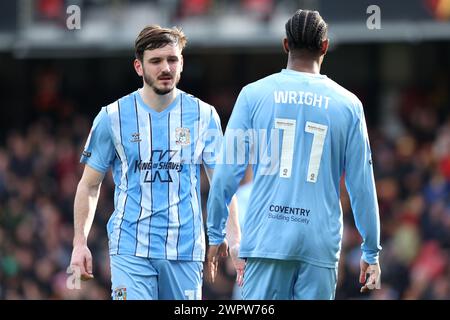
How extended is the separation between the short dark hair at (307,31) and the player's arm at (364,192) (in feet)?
1.51

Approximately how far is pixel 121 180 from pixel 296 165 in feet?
4.50

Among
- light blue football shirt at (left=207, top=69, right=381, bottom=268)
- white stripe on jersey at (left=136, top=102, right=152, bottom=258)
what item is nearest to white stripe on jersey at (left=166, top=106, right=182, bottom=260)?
white stripe on jersey at (left=136, top=102, right=152, bottom=258)

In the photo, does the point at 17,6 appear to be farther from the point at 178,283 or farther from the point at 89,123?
the point at 178,283

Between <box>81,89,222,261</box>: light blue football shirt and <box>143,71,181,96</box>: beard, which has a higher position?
<box>143,71,181,96</box>: beard

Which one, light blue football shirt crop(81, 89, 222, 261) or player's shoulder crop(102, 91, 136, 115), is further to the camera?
player's shoulder crop(102, 91, 136, 115)

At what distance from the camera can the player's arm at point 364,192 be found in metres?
6.60

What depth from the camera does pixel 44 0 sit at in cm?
1831

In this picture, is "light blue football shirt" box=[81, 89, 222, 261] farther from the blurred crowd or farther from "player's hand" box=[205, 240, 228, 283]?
the blurred crowd

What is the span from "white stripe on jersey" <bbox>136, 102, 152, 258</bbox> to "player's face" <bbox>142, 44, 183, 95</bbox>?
25cm

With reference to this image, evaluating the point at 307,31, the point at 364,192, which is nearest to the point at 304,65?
the point at 307,31

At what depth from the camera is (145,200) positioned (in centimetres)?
723

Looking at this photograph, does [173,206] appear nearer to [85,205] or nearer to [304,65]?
[85,205]

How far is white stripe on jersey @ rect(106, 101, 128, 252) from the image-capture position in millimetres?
7254

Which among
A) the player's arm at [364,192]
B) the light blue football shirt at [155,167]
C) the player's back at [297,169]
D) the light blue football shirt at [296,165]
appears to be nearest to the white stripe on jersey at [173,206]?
the light blue football shirt at [155,167]
